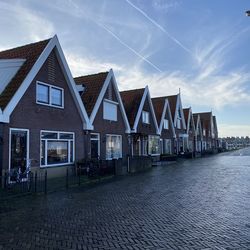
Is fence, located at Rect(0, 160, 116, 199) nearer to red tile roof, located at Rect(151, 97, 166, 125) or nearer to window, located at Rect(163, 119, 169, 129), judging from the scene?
red tile roof, located at Rect(151, 97, 166, 125)

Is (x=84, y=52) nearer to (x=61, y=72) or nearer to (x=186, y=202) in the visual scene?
(x=61, y=72)

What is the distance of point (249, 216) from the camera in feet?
27.9

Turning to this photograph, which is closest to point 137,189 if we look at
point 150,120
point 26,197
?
point 26,197

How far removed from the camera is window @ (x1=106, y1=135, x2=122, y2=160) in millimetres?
24078

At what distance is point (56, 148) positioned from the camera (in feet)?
58.9

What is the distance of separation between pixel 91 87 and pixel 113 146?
5.19m

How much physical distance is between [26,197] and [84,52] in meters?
11.1

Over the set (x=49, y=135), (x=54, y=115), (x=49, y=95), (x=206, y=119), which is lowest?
(x=49, y=135)

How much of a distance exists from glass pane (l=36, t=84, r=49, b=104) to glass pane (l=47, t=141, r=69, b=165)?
7.94 feet

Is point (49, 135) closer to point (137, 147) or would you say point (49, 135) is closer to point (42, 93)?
point (42, 93)

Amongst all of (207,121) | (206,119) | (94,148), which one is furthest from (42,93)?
(206,119)

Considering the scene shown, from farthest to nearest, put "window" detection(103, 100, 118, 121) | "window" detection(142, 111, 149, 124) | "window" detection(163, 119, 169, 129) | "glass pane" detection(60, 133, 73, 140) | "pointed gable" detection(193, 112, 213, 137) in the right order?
"pointed gable" detection(193, 112, 213, 137)
"window" detection(163, 119, 169, 129)
"window" detection(142, 111, 149, 124)
"window" detection(103, 100, 118, 121)
"glass pane" detection(60, 133, 73, 140)

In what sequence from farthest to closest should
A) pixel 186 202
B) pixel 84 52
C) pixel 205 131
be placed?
pixel 205 131 → pixel 84 52 → pixel 186 202

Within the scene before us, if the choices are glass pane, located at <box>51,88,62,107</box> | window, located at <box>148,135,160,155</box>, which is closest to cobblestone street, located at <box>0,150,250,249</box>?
glass pane, located at <box>51,88,62,107</box>
